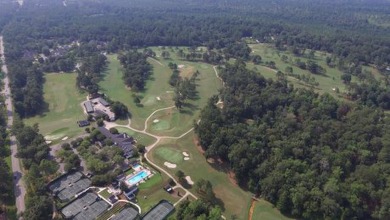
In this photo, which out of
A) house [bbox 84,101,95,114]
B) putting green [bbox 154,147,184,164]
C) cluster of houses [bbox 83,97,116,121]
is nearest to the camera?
putting green [bbox 154,147,184,164]

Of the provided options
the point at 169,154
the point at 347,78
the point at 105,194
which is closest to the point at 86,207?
the point at 105,194

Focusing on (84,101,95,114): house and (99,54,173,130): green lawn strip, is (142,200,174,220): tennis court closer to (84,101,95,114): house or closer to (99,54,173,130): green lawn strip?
(99,54,173,130): green lawn strip

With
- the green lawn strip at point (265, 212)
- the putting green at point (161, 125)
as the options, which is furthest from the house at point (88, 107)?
the green lawn strip at point (265, 212)

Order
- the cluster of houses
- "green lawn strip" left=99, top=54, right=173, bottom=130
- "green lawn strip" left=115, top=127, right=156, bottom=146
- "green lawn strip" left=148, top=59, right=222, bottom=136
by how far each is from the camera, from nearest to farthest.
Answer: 1. "green lawn strip" left=115, top=127, right=156, bottom=146
2. "green lawn strip" left=148, top=59, right=222, bottom=136
3. the cluster of houses
4. "green lawn strip" left=99, top=54, right=173, bottom=130

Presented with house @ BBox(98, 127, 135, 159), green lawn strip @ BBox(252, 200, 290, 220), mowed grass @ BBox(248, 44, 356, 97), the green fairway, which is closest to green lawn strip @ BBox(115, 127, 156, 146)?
house @ BBox(98, 127, 135, 159)

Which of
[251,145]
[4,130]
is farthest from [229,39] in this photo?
[4,130]

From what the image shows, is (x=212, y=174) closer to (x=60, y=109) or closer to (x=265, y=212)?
(x=265, y=212)

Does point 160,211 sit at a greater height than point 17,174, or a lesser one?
lesser
